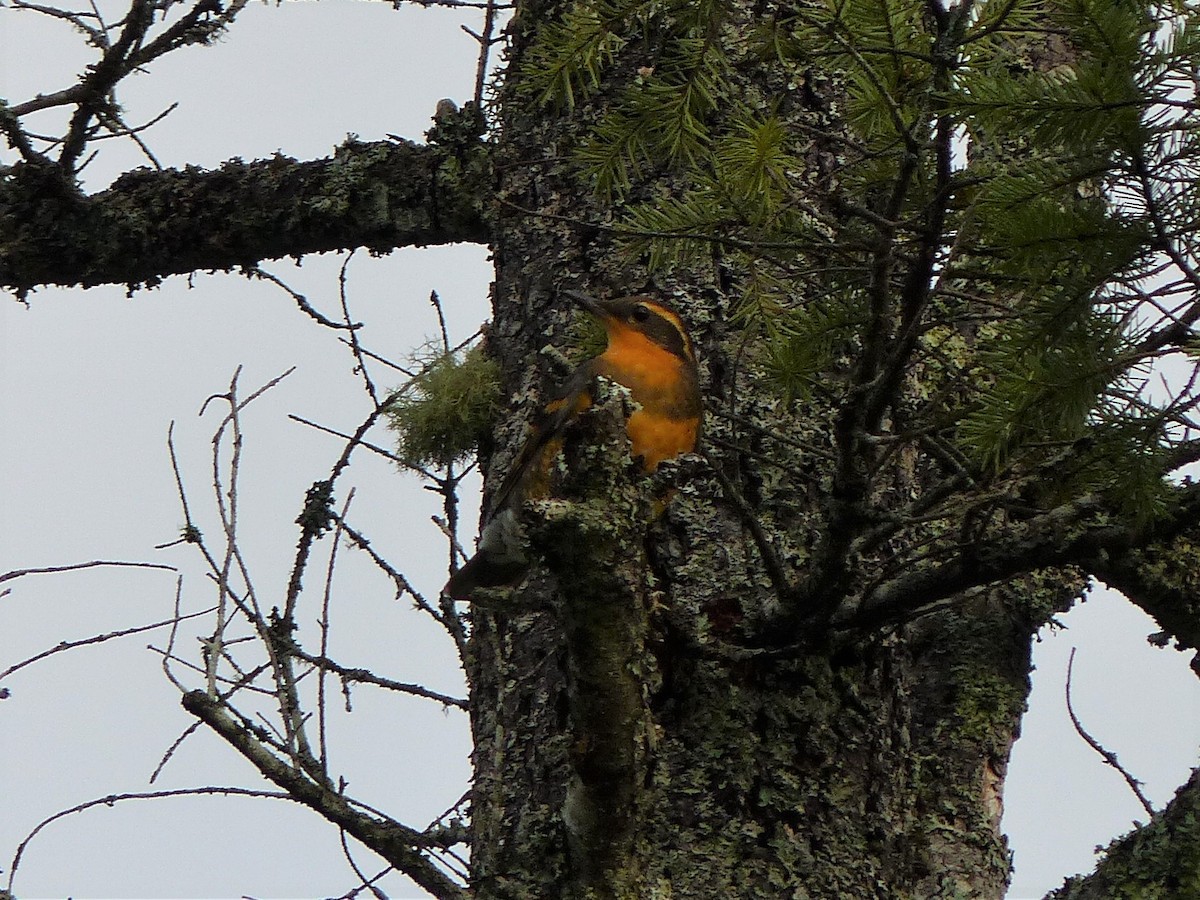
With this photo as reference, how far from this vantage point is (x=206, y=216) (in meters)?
5.20

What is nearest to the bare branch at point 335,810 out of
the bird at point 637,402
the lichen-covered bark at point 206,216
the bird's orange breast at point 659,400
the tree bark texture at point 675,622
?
the tree bark texture at point 675,622

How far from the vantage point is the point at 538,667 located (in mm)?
3719

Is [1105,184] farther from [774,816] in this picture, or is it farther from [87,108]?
[87,108]

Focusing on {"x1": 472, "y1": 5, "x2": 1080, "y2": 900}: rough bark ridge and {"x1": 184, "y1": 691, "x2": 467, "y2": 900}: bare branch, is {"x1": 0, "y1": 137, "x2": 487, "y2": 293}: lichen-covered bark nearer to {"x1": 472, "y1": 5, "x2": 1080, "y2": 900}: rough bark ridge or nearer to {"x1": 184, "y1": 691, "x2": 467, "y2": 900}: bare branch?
{"x1": 472, "y1": 5, "x2": 1080, "y2": 900}: rough bark ridge

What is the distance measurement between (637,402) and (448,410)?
74cm

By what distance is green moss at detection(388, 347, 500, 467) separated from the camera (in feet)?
14.7

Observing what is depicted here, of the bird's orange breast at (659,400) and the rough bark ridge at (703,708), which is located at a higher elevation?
the bird's orange breast at (659,400)

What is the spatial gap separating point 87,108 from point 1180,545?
11.5ft

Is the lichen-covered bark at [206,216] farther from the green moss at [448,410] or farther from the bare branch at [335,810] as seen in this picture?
the bare branch at [335,810]

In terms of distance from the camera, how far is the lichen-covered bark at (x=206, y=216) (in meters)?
5.06

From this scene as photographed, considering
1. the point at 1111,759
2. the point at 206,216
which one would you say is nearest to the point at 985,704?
the point at 1111,759

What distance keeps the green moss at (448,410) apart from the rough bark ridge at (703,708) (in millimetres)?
142

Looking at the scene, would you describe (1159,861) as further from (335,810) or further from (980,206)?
(335,810)

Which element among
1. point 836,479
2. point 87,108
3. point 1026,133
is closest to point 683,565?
point 836,479
